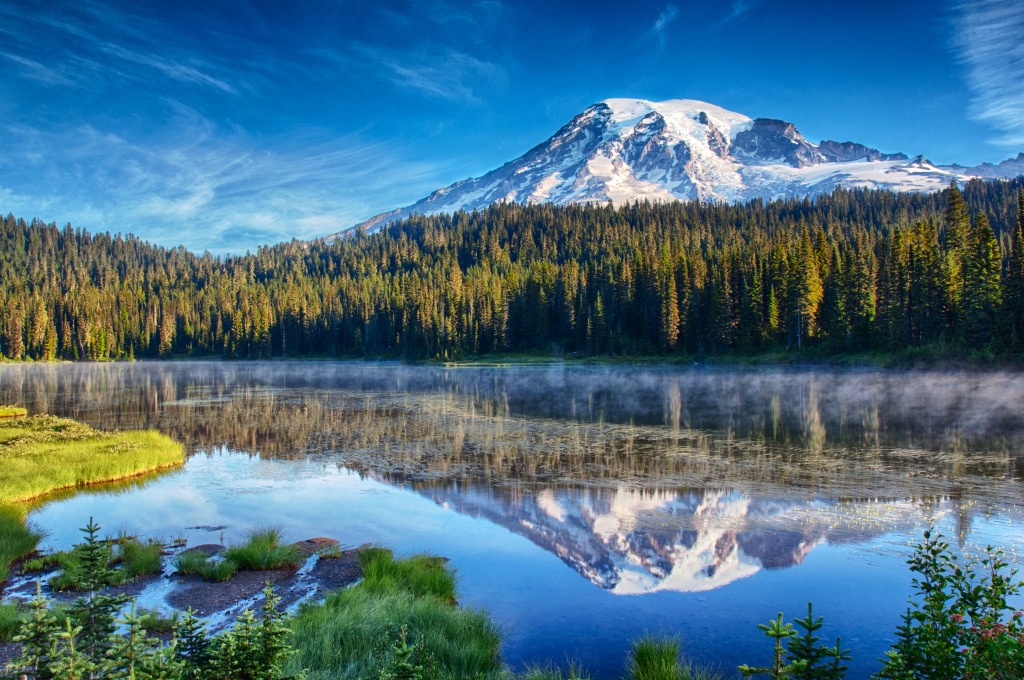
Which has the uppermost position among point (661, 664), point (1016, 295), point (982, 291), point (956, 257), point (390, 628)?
point (956, 257)

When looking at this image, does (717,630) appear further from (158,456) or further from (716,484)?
(158,456)

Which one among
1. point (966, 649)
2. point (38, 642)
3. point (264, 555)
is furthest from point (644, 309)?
point (38, 642)

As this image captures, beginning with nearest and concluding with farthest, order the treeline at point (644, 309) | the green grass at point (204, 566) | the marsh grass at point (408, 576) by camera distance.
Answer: the marsh grass at point (408, 576) → the green grass at point (204, 566) → the treeline at point (644, 309)

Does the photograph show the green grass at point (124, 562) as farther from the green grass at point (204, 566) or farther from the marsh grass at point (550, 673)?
the marsh grass at point (550, 673)

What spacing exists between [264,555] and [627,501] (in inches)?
461

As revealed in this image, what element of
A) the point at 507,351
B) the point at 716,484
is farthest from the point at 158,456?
the point at 507,351

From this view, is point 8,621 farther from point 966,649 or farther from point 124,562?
point 966,649

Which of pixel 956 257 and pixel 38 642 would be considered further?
pixel 956 257

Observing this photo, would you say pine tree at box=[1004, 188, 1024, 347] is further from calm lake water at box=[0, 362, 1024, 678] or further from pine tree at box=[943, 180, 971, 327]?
calm lake water at box=[0, 362, 1024, 678]

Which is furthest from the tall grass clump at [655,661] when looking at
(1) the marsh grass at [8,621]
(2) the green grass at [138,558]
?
(2) the green grass at [138,558]

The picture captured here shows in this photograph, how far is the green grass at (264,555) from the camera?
15977 millimetres

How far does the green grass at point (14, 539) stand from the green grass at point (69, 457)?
4867 mm

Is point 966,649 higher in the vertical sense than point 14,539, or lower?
higher

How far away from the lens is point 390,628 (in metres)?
10.9
